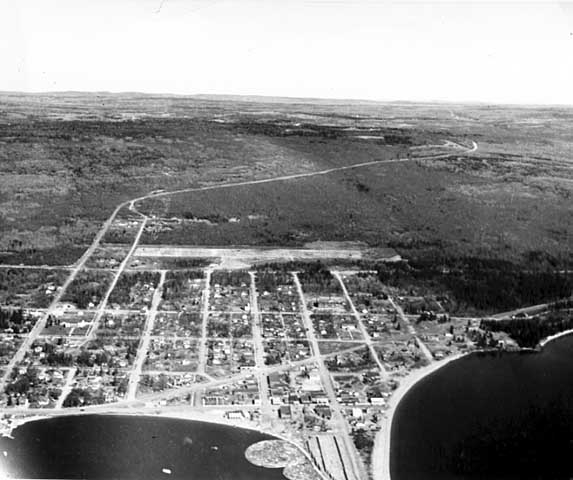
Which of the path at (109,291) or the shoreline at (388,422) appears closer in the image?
the shoreline at (388,422)

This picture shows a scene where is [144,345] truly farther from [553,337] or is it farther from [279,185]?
[279,185]

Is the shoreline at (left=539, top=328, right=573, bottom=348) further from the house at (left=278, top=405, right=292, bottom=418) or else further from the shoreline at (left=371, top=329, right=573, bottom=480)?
the house at (left=278, top=405, right=292, bottom=418)

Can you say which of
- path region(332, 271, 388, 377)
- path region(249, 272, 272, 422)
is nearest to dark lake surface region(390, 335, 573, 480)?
path region(332, 271, 388, 377)

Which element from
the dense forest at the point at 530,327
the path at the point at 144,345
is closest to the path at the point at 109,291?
the path at the point at 144,345

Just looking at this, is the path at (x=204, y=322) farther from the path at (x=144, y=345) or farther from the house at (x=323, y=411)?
the house at (x=323, y=411)

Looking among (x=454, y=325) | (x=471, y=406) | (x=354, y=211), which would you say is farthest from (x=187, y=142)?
(x=471, y=406)

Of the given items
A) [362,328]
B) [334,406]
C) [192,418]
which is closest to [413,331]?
[362,328]

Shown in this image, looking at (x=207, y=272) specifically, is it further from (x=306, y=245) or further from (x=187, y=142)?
(x=187, y=142)
